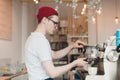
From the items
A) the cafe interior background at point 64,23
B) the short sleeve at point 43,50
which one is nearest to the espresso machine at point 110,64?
the short sleeve at point 43,50

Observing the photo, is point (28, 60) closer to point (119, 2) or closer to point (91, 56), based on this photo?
point (91, 56)

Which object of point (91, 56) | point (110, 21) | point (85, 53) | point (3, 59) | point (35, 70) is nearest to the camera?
point (35, 70)

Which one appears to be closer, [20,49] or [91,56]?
[91,56]

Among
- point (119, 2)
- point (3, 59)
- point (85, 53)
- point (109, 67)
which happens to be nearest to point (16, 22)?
point (3, 59)

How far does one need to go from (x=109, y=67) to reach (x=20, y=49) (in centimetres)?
460

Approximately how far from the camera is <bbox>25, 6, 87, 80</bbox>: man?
1665 mm

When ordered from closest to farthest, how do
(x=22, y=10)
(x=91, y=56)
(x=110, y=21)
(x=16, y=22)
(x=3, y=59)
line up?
(x=91, y=56)
(x=3, y=59)
(x=16, y=22)
(x=22, y=10)
(x=110, y=21)

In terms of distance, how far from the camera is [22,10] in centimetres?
632

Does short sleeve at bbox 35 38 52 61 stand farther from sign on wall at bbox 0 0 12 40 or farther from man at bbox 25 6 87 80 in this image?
sign on wall at bbox 0 0 12 40

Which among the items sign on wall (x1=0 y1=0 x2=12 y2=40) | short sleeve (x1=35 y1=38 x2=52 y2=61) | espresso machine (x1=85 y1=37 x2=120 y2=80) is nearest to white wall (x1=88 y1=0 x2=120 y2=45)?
sign on wall (x1=0 y1=0 x2=12 y2=40)

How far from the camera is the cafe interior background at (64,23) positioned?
5.07 m

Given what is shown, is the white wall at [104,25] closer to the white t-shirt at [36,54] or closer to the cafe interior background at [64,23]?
the cafe interior background at [64,23]

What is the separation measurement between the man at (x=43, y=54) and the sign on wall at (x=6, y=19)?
306 centimetres

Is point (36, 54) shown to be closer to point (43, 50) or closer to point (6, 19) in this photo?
point (43, 50)
